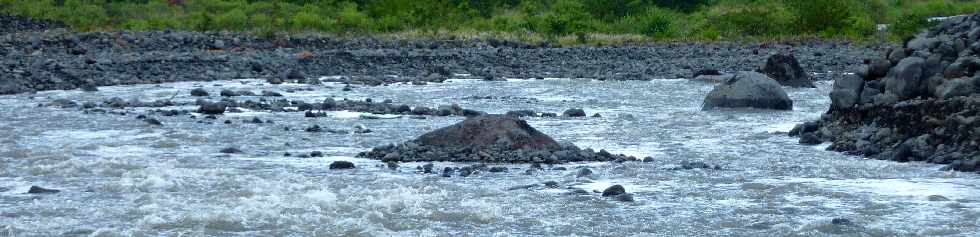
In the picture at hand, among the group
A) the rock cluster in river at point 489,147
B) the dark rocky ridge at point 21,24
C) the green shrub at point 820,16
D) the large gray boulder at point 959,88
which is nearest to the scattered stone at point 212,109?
the rock cluster in river at point 489,147

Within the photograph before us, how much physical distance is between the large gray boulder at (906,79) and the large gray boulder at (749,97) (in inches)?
129

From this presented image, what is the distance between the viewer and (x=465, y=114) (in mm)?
16438

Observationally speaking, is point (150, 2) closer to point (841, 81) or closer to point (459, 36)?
point (459, 36)

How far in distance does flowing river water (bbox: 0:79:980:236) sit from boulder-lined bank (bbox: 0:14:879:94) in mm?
7348

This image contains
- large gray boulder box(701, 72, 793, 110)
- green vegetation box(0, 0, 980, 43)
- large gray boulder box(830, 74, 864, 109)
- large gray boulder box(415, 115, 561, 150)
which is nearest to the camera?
large gray boulder box(415, 115, 561, 150)

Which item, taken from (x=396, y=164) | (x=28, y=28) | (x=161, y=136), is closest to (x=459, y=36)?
(x=28, y=28)

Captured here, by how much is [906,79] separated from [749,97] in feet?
11.8

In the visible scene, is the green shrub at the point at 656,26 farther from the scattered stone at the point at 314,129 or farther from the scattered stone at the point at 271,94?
the scattered stone at the point at 314,129

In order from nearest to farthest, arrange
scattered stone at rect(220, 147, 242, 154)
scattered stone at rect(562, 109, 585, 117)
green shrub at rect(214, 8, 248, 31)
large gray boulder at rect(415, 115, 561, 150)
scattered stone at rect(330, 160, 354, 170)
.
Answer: scattered stone at rect(330, 160, 354, 170) < large gray boulder at rect(415, 115, 561, 150) < scattered stone at rect(220, 147, 242, 154) < scattered stone at rect(562, 109, 585, 117) < green shrub at rect(214, 8, 248, 31)

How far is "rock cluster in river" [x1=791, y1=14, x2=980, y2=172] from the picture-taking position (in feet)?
38.0

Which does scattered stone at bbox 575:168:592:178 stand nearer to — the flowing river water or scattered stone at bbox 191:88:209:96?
the flowing river water

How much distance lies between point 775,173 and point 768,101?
6.21m

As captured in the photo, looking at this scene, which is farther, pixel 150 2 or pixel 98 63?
pixel 150 2

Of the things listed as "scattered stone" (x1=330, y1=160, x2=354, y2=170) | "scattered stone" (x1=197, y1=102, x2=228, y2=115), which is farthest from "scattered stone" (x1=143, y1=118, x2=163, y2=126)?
"scattered stone" (x1=330, y1=160, x2=354, y2=170)
